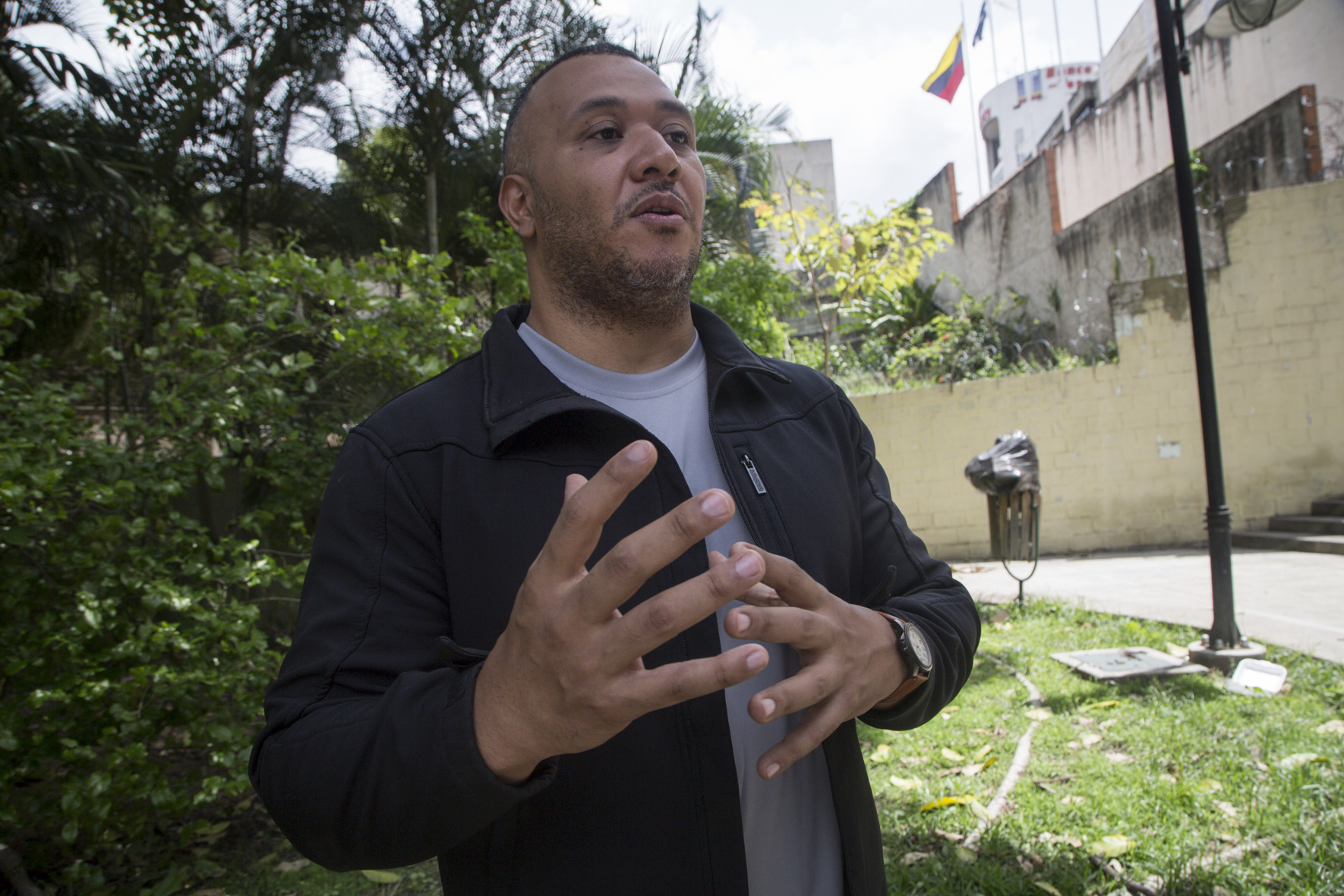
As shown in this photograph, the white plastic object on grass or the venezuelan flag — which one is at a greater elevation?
the venezuelan flag

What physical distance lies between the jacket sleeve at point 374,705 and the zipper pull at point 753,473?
0.54 meters

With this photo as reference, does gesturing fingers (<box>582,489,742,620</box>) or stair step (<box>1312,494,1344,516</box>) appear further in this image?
stair step (<box>1312,494,1344,516</box>)

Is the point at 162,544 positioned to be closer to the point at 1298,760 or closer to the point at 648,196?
the point at 648,196

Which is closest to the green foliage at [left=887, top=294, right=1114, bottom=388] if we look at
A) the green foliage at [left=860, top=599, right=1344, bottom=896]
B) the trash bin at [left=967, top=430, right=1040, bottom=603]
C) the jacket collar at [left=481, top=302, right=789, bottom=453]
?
the trash bin at [left=967, top=430, right=1040, bottom=603]

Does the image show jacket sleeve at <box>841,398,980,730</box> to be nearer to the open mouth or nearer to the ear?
the open mouth

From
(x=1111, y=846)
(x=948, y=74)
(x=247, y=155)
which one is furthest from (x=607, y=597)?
(x=948, y=74)

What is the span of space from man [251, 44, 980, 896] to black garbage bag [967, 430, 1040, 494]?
546 cm

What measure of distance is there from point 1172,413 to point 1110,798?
763 centimetres

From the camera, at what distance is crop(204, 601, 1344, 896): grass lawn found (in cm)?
272

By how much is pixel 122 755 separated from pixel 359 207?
7.13 metres

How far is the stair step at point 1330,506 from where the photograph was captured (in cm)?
865

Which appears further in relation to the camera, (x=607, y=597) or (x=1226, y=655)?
(x=1226, y=655)

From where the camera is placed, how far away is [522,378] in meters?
1.35

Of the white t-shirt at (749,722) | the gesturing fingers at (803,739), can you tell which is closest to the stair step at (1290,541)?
the white t-shirt at (749,722)
